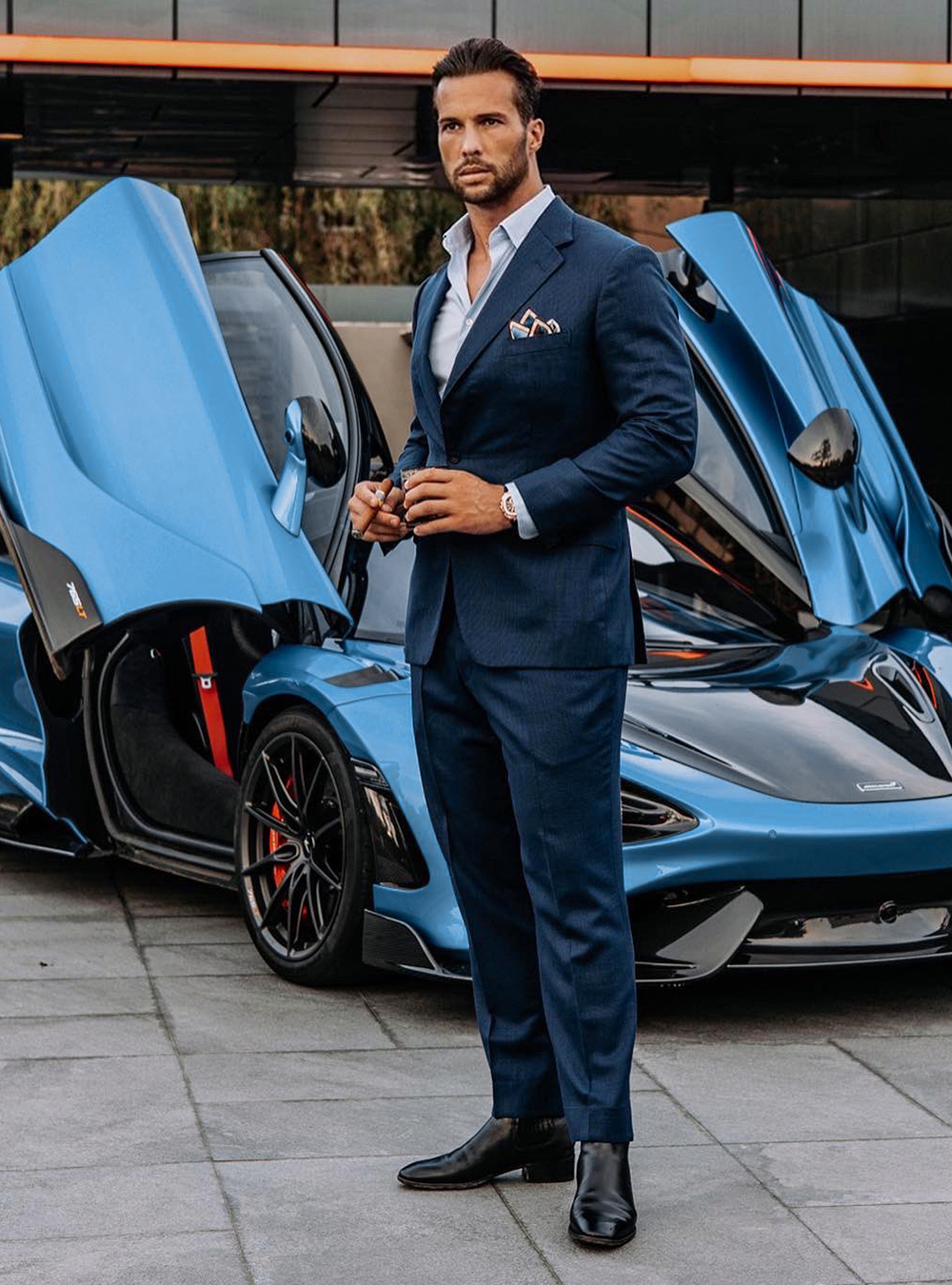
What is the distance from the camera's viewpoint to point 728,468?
5977 mm

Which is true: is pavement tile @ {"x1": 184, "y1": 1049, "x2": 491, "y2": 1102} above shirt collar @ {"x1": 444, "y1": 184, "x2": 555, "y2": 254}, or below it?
below

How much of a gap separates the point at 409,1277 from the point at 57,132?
1825 centimetres

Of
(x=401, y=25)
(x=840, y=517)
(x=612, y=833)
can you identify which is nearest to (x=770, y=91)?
(x=401, y=25)

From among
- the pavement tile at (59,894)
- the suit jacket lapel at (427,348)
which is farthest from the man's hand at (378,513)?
the pavement tile at (59,894)

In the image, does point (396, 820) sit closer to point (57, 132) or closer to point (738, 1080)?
point (738, 1080)

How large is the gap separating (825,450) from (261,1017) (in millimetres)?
2299

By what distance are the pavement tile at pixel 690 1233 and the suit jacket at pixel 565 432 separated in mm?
946

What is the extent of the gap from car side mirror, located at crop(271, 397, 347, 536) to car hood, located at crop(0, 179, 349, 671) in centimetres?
6

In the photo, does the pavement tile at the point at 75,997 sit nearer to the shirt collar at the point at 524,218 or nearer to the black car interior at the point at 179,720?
the black car interior at the point at 179,720

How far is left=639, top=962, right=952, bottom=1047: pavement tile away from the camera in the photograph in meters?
4.74

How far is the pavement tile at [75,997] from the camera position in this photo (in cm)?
485

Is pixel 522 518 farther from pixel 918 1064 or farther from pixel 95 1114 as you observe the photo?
pixel 918 1064

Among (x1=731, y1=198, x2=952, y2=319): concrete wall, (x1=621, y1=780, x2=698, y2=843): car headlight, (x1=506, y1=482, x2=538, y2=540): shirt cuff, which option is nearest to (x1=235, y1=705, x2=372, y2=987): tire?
(x1=621, y1=780, x2=698, y2=843): car headlight

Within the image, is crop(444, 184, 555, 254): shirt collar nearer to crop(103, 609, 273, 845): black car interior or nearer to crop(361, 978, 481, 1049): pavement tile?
crop(361, 978, 481, 1049): pavement tile
